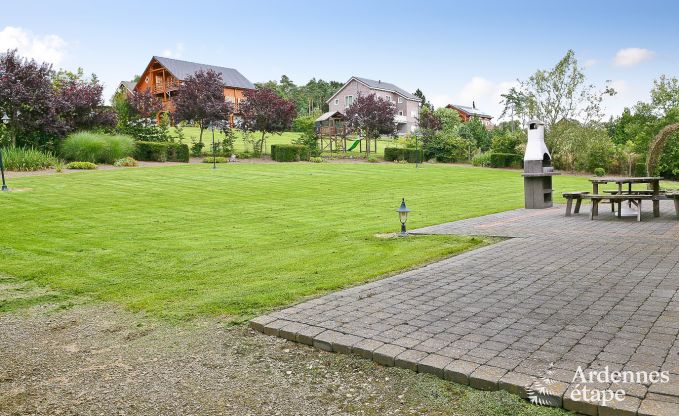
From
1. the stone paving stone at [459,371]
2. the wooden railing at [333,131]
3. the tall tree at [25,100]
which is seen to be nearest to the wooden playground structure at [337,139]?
the wooden railing at [333,131]

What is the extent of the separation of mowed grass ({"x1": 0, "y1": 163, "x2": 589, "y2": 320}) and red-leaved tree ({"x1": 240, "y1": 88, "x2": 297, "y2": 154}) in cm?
1433

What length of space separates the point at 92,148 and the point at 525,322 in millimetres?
24410

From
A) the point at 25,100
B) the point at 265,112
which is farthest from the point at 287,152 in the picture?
the point at 25,100

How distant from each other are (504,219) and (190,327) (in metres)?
8.62

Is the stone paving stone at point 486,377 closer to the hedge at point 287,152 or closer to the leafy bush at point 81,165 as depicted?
the leafy bush at point 81,165

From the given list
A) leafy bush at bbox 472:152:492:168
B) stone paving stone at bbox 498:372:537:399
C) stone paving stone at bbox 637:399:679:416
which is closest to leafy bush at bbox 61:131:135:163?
leafy bush at bbox 472:152:492:168

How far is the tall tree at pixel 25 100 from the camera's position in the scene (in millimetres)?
24188

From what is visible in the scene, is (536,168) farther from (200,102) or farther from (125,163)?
(200,102)

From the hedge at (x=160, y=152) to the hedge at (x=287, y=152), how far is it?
5.43 metres

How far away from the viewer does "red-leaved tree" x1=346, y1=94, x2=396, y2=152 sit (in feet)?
125

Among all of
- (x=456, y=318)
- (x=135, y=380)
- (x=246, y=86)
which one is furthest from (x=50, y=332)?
(x=246, y=86)

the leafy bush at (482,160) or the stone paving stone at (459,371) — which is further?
the leafy bush at (482,160)

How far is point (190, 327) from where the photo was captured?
4586 millimetres

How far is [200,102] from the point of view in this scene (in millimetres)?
33094
